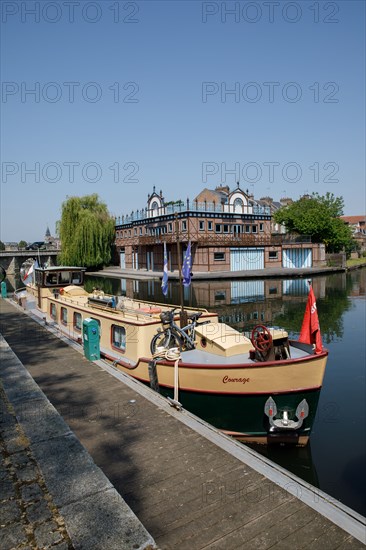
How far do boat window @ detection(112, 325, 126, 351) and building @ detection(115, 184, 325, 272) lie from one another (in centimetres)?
3498

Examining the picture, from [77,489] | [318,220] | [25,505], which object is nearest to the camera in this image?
[25,505]

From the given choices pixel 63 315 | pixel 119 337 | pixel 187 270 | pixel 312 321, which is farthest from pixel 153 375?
pixel 63 315

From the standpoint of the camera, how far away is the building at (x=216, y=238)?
171 feet

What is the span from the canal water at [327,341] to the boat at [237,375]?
0.79 m

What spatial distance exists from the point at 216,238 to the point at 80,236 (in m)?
21.7

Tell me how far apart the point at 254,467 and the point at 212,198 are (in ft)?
205

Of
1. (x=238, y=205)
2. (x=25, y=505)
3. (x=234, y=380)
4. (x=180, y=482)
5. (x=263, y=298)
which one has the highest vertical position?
(x=238, y=205)

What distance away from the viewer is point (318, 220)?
62.3m

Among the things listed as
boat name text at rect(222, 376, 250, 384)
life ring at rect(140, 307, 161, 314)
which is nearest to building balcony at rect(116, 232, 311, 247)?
life ring at rect(140, 307, 161, 314)

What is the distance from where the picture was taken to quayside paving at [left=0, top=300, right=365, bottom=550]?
4387mm

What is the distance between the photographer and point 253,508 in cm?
488

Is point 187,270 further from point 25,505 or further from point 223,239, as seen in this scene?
point 223,239

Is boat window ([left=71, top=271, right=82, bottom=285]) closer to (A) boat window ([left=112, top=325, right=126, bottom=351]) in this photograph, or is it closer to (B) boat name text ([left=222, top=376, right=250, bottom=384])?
(A) boat window ([left=112, top=325, right=126, bottom=351])

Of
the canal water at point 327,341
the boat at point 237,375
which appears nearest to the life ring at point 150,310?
the boat at point 237,375
